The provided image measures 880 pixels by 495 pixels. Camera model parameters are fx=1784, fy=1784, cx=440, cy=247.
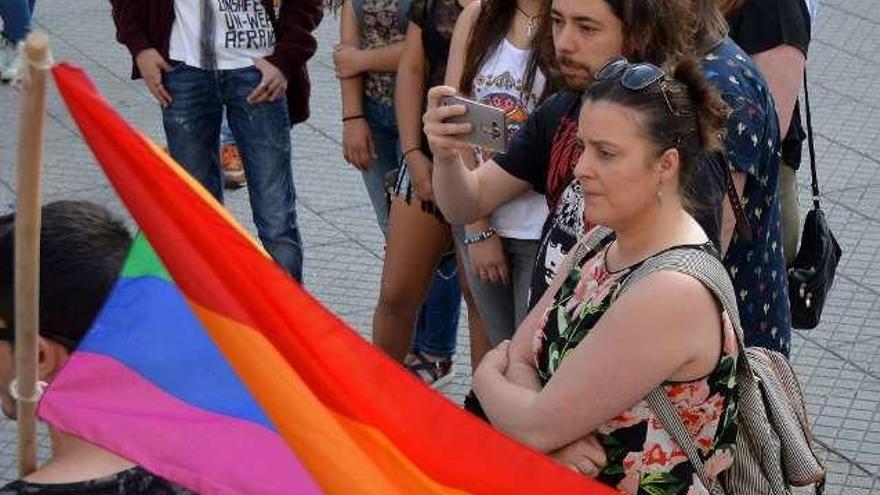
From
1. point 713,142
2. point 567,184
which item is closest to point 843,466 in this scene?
point 567,184

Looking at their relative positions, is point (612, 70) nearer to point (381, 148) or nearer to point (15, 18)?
point (381, 148)

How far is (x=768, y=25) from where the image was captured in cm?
463

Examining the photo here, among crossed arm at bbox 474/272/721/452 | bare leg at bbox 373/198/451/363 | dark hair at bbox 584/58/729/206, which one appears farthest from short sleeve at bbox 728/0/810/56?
crossed arm at bbox 474/272/721/452

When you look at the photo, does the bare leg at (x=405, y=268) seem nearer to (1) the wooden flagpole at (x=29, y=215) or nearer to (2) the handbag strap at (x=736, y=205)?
(2) the handbag strap at (x=736, y=205)

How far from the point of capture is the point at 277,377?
111 inches

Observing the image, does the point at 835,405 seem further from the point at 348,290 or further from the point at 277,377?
the point at 277,377

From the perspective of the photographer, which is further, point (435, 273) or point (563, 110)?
point (435, 273)

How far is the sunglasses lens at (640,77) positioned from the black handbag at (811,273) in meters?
1.65

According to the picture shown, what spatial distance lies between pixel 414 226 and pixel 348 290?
1.55 metres

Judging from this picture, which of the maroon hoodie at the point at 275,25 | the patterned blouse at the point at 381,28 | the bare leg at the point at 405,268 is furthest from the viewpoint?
the maroon hoodie at the point at 275,25

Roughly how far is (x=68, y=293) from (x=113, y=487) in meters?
0.35

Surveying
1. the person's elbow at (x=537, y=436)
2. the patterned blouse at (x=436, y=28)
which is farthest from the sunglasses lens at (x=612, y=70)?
the patterned blouse at (x=436, y=28)

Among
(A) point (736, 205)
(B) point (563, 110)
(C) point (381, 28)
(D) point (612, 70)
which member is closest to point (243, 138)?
(C) point (381, 28)

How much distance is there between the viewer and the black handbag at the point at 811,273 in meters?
4.91
